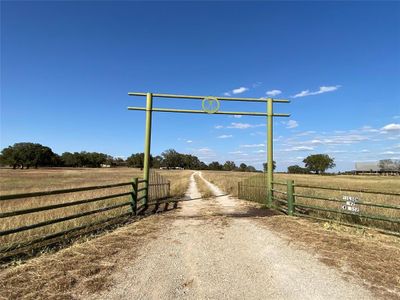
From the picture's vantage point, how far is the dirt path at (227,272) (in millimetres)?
4359

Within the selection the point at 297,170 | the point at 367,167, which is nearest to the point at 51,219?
the point at 297,170

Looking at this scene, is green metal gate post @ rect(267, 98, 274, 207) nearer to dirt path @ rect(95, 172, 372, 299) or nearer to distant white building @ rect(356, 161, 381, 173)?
dirt path @ rect(95, 172, 372, 299)

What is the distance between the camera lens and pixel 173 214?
38.4 feet

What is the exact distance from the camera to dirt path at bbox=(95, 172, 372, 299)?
14.3 ft

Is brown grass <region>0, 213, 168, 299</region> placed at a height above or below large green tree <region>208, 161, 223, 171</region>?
below

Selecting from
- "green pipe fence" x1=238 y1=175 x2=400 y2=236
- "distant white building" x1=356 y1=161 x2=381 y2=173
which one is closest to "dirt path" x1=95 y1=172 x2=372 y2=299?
"green pipe fence" x1=238 y1=175 x2=400 y2=236

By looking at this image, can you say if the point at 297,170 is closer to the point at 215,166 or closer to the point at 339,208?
the point at 215,166

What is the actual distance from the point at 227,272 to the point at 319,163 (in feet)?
462

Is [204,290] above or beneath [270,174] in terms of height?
beneath

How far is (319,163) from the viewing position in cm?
13612

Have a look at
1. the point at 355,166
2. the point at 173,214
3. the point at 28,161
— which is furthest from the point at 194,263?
the point at 355,166

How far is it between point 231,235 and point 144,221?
134 inches

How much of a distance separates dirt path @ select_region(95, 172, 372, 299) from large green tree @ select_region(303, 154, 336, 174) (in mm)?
137665

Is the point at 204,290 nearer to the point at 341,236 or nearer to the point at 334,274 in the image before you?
the point at 334,274
